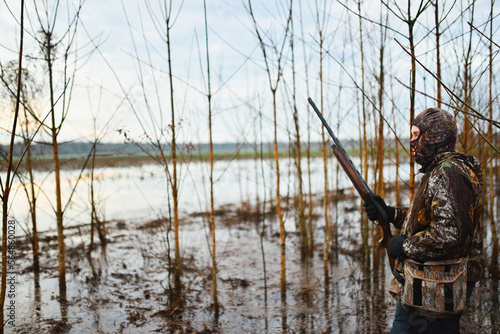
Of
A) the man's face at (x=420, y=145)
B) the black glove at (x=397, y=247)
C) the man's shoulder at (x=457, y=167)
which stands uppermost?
the man's face at (x=420, y=145)

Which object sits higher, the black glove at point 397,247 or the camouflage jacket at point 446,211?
the camouflage jacket at point 446,211

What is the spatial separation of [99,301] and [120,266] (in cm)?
165

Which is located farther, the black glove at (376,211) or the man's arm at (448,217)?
the black glove at (376,211)

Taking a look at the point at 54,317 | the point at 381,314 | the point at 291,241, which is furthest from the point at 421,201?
the point at 291,241

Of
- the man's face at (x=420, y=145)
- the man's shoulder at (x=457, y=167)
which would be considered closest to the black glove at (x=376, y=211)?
the man's face at (x=420, y=145)

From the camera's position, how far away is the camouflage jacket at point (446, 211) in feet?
5.58

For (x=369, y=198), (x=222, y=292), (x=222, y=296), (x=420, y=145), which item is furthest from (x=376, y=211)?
(x=222, y=292)

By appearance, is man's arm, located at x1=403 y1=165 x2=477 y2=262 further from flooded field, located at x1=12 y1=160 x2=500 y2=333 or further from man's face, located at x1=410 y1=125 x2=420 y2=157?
flooded field, located at x1=12 y1=160 x2=500 y2=333

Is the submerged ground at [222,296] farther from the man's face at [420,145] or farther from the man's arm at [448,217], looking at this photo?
the man's face at [420,145]

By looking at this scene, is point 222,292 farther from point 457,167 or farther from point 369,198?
point 457,167

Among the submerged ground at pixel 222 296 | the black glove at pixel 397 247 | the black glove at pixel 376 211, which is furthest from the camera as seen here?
the submerged ground at pixel 222 296

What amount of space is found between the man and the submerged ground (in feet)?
5.77

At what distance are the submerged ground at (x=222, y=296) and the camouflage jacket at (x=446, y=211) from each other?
205cm

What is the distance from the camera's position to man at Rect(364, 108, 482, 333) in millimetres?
1706
